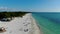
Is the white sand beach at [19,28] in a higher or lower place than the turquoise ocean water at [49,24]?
higher

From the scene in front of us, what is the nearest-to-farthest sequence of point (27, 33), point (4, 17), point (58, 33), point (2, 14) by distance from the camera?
point (27, 33)
point (58, 33)
point (2, 14)
point (4, 17)

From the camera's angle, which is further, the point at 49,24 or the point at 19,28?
the point at 49,24

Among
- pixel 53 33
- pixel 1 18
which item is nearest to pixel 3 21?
pixel 1 18

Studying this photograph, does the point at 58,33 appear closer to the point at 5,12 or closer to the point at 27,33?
the point at 27,33

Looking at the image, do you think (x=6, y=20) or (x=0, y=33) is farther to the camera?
(x=6, y=20)

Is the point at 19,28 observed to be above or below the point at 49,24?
above

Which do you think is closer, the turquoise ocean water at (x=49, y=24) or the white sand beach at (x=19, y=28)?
the white sand beach at (x=19, y=28)

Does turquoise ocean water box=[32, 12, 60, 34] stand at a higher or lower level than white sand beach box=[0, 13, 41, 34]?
lower

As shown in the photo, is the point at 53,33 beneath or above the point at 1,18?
beneath

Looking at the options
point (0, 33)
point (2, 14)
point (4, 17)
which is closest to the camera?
point (0, 33)

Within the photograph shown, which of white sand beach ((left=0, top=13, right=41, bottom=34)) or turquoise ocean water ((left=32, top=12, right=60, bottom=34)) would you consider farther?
turquoise ocean water ((left=32, top=12, right=60, bottom=34))
